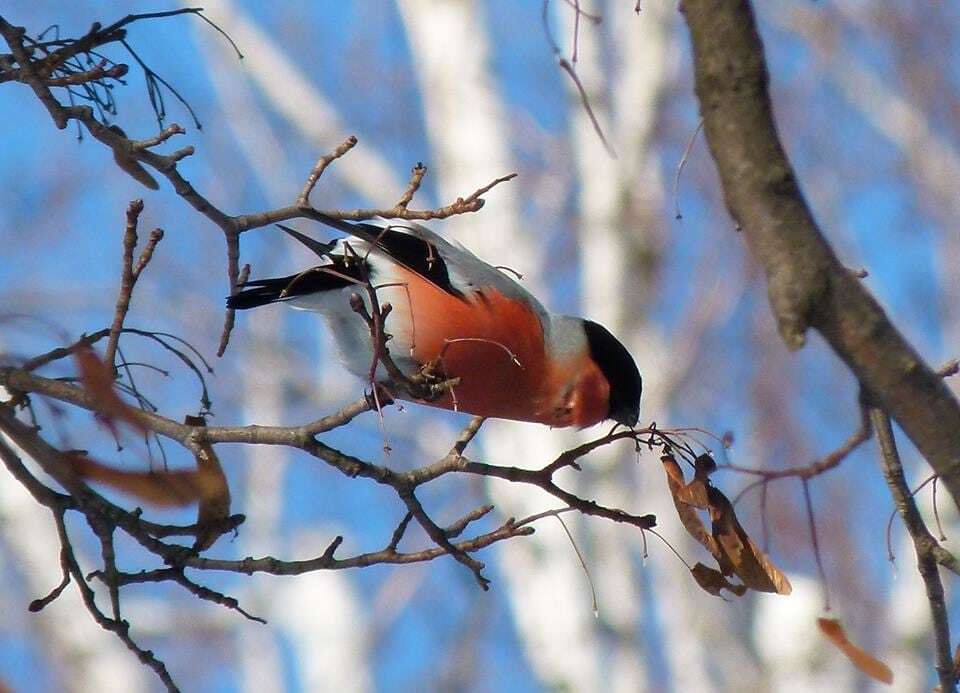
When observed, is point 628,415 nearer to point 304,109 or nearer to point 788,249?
point 788,249

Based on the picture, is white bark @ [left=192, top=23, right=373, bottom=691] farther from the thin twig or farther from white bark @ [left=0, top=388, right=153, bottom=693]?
the thin twig

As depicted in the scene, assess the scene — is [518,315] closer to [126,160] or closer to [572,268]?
[126,160]

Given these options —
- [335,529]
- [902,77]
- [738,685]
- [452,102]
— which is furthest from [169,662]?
[902,77]

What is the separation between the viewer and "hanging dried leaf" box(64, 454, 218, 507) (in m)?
1.33

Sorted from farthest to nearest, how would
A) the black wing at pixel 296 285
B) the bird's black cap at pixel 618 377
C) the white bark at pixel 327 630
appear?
the white bark at pixel 327 630 < the bird's black cap at pixel 618 377 < the black wing at pixel 296 285

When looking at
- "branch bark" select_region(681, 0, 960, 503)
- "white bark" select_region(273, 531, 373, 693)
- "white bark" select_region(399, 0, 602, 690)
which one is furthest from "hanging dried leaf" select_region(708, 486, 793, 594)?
"white bark" select_region(273, 531, 373, 693)

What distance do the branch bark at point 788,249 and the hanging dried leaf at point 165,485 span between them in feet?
2.52

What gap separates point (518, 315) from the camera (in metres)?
1.95

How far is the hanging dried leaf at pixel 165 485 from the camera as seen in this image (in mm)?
1327

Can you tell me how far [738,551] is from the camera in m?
1.34

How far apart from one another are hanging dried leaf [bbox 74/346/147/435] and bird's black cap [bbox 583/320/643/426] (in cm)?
98

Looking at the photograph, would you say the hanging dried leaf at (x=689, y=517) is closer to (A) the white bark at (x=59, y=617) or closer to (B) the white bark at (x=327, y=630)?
(A) the white bark at (x=59, y=617)

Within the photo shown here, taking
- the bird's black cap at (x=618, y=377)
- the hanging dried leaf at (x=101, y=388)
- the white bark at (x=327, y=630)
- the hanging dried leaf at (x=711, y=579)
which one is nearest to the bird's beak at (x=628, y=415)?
the bird's black cap at (x=618, y=377)

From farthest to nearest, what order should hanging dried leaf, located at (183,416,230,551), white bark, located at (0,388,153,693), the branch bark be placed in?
white bark, located at (0,388,153,693) < hanging dried leaf, located at (183,416,230,551) < the branch bark
